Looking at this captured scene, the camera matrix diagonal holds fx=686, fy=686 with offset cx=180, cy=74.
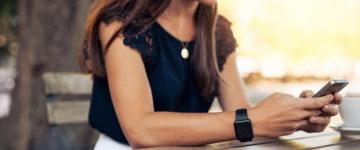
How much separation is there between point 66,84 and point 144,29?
101 centimetres

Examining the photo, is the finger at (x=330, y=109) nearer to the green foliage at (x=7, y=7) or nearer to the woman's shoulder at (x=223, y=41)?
the woman's shoulder at (x=223, y=41)

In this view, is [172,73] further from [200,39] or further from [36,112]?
[36,112]

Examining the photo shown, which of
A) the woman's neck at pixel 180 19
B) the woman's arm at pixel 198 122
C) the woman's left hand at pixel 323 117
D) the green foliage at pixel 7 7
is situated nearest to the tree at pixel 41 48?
the woman's neck at pixel 180 19

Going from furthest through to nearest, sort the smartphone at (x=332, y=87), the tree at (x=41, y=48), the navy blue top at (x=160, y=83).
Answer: the tree at (x=41, y=48) → the navy blue top at (x=160, y=83) → the smartphone at (x=332, y=87)

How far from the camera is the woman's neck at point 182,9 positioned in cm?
196

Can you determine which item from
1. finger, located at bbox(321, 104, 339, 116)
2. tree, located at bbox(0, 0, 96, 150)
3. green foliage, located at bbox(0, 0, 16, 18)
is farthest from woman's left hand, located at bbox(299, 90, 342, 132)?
green foliage, located at bbox(0, 0, 16, 18)

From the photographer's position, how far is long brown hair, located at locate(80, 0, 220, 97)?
1.78 meters

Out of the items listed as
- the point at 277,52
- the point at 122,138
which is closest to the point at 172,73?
the point at 122,138

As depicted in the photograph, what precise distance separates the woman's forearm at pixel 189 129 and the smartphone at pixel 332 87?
0.66ft

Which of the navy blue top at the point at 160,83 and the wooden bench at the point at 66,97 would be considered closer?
the navy blue top at the point at 160,83

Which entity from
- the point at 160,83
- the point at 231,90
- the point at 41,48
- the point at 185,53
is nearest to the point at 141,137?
the point at 160,83

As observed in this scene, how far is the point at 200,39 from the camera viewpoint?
78.3 inches

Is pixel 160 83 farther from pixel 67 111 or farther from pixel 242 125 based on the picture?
pixel 67 111

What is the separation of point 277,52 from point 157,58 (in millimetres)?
5471
